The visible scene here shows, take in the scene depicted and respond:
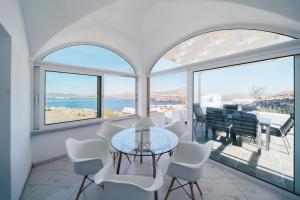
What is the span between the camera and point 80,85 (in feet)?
11.4

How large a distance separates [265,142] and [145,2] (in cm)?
313

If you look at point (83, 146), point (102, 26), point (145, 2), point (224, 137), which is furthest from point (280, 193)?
point (102, 26)

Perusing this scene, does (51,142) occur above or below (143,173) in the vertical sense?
above

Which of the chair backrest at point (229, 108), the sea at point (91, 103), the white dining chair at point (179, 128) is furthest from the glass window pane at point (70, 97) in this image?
the chair backrest at point (229, 108)

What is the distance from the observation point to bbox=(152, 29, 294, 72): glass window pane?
217cm

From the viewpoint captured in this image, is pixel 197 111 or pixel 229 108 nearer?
pixel 229 108

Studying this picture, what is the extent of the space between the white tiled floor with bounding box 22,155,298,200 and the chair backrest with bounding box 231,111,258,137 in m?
0.74

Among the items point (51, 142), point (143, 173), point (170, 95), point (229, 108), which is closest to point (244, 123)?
point (229, 108)

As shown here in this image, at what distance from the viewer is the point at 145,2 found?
2.67 metres

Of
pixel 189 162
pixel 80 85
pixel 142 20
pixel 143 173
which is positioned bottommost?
pixel 143 173

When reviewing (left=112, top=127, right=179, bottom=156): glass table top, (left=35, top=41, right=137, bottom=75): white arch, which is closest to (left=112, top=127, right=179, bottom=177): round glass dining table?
(left=112, top=127, right=179, bottom=156): glass table top

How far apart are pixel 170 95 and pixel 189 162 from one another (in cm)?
242

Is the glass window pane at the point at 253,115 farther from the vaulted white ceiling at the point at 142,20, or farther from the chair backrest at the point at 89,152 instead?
the chair backrest at the point at 89,152

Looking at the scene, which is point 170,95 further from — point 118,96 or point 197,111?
point 118,96
